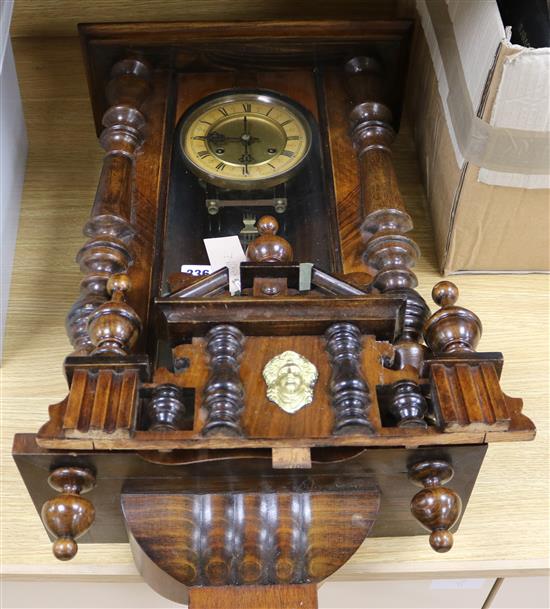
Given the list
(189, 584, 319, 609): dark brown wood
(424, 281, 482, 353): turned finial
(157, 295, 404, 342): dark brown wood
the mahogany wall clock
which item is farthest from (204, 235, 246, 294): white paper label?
(189, 584, 319, 609): dark brown wood

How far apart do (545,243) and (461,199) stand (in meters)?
0.15

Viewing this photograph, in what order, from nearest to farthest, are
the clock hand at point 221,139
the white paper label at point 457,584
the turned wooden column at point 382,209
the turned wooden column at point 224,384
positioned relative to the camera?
the turned wooden column at point 224,384 → the turned wooden column at point 382,209 → the white paper label at point 457,584 → the clock hand at point 221,139

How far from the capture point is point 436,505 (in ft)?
3.32

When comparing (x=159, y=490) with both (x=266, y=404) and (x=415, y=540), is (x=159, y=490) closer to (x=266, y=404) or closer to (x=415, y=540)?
(x=266, y=404)

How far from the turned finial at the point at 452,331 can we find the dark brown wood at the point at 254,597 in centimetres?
29

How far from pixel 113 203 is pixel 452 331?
18.0 inches

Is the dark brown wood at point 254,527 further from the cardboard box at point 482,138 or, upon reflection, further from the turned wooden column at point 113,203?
the cardboard box at point 482,138

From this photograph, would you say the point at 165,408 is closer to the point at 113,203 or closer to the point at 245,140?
the point at 113,203

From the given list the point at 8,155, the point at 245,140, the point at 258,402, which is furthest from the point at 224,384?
→ the point at 8,155

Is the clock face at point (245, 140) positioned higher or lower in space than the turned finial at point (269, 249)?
higher

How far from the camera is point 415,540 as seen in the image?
1186 millimetres

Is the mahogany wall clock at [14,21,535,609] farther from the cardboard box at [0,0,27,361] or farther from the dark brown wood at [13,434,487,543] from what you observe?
the cardboard box at [0,0,27,361]

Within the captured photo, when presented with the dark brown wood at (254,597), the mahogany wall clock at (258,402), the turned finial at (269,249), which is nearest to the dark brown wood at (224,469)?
the mahogany wall clock at (258,402)

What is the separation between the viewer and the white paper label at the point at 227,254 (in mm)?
1198
